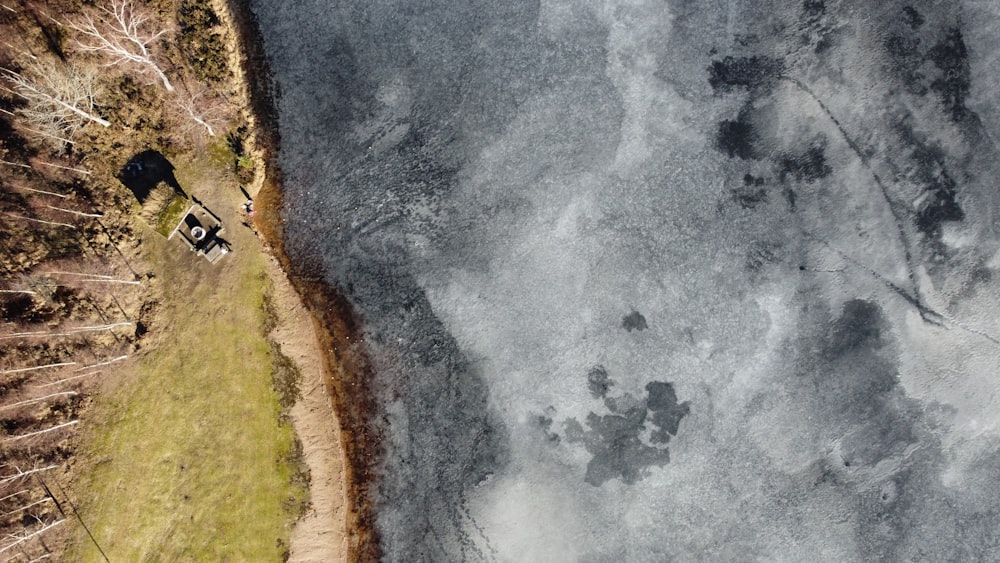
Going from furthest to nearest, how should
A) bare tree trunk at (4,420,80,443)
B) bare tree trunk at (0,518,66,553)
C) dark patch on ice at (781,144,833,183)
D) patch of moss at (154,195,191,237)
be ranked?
patch of moss at (154,195,191,237), dark patch on ice at (781,144,833,183), bare tree trunk at (4,420,80,443), bare tree trunk at (0,518,66,553)

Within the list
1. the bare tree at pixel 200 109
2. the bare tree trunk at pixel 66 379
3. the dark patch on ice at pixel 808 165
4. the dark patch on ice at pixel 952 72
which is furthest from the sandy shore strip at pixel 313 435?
the dark patch on ice at pixel 952 72

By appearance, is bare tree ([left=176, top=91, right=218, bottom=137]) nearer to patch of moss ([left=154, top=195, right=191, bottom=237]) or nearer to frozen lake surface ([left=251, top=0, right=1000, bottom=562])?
patch of moss ([left=154, top=195, right=191, bottom=237])

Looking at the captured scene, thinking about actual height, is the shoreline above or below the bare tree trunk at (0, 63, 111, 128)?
below

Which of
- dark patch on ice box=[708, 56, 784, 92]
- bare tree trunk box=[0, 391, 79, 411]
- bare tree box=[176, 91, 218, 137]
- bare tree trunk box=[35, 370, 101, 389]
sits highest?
bare tree box=[176, 91, 218, 137]

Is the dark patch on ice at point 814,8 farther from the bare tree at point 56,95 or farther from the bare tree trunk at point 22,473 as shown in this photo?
the bare tree trunk at point 22,473

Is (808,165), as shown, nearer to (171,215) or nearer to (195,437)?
(171,215)

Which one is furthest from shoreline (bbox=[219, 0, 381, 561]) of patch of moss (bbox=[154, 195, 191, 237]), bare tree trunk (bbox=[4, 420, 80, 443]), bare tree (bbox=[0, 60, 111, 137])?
bare tree trunk (bbox=[4, 420, 80, 443])

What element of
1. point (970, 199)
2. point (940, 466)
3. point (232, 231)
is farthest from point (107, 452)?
point (970, 199)
